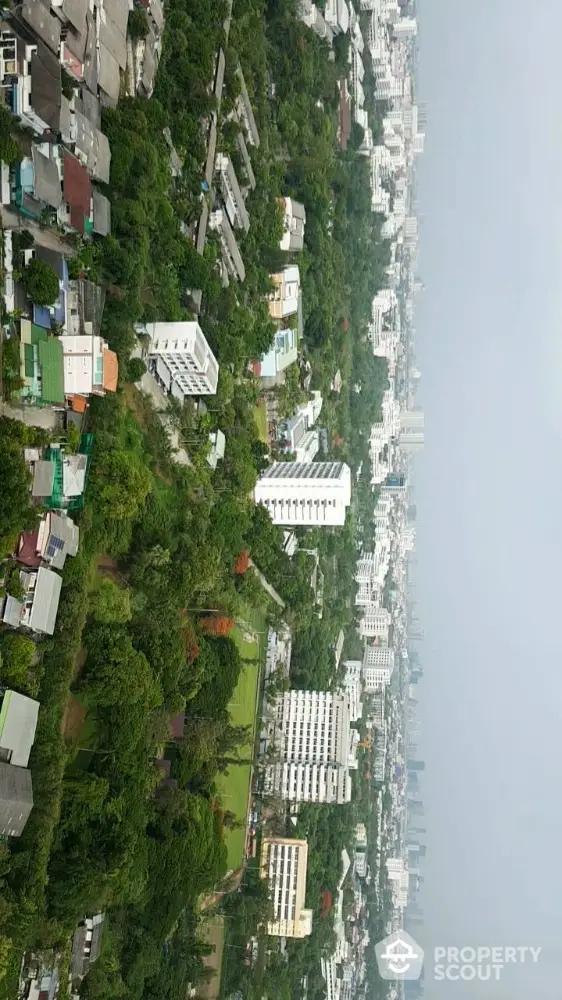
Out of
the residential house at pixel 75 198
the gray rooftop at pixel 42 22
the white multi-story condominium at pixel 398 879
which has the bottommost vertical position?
the white multi-story condominium at pixel 398 879

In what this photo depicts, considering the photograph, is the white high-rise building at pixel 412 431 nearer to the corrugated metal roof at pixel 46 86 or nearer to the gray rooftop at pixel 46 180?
the gray rooftop at pixel 46 180

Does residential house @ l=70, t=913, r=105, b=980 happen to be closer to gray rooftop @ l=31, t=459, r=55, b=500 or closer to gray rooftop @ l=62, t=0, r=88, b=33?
gray rooftop @ l=31, t=459, r=55, b=500

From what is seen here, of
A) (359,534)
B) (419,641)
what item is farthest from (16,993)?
(419,641)

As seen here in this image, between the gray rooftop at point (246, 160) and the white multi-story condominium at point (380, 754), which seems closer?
the gray rooftop at point (246, 160)

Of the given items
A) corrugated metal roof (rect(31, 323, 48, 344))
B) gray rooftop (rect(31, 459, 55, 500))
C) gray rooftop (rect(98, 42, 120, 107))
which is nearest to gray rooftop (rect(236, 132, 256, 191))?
gray rooftop (rect(98, 42, 120, 107))

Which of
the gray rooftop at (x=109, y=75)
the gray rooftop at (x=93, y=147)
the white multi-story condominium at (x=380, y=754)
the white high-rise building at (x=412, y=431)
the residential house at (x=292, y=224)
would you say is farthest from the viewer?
the white high-rise building at (x=412, y=431)

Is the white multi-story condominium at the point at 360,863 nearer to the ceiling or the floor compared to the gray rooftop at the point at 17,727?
nearer to the floor

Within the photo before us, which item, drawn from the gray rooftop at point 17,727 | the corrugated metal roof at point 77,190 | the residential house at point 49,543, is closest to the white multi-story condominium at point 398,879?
Answer: the gray rooftop at point 17,727
